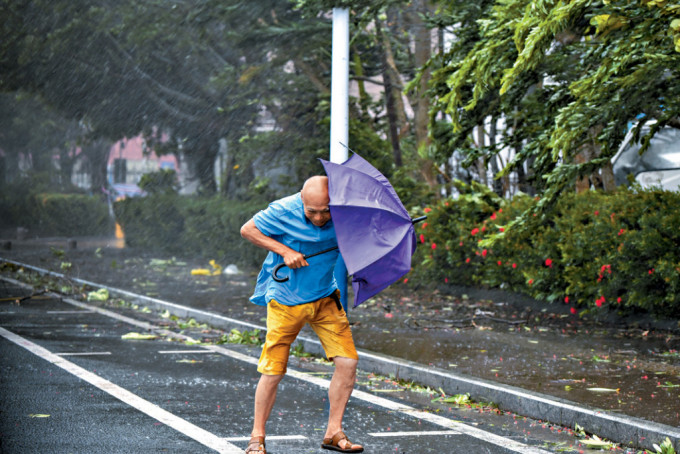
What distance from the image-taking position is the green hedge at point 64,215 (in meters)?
43.2

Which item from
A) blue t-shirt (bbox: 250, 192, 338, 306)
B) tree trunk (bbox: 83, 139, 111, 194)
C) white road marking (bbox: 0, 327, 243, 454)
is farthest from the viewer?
tree trunk (bbox: 83, 139, 111, 194)

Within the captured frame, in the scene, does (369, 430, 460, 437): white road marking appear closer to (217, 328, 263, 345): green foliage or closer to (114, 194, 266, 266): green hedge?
(217, 328, 263, 345): green foliage

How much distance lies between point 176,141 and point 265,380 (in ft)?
80.5

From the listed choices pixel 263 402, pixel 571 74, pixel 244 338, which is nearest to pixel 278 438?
pixel 263 402

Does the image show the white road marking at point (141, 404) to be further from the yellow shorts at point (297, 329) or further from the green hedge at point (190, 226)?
the green hedge at point (190, 226)

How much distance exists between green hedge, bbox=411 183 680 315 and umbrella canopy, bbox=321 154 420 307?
4.85m

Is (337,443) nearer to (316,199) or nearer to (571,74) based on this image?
(316,199)

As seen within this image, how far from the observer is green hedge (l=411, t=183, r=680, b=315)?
9.41m

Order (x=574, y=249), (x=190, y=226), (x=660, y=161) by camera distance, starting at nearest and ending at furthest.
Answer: (x=574, y=249) < (x=660, y=161) < (x=190, y=226)

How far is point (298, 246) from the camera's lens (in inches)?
203

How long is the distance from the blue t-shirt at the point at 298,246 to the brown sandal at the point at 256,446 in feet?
2.63

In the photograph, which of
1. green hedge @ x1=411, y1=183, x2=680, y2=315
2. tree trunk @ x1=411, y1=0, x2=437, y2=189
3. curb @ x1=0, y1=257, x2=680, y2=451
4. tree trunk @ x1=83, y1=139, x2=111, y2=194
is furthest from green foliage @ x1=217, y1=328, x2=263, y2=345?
tree trunk @ x1=83, y1=139, x2=111, y2=194

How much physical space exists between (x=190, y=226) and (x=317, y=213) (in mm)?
19290

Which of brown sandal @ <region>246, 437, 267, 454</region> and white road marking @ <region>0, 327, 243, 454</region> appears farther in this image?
white road marking @ <region>0, 327, 243, 454</region>
